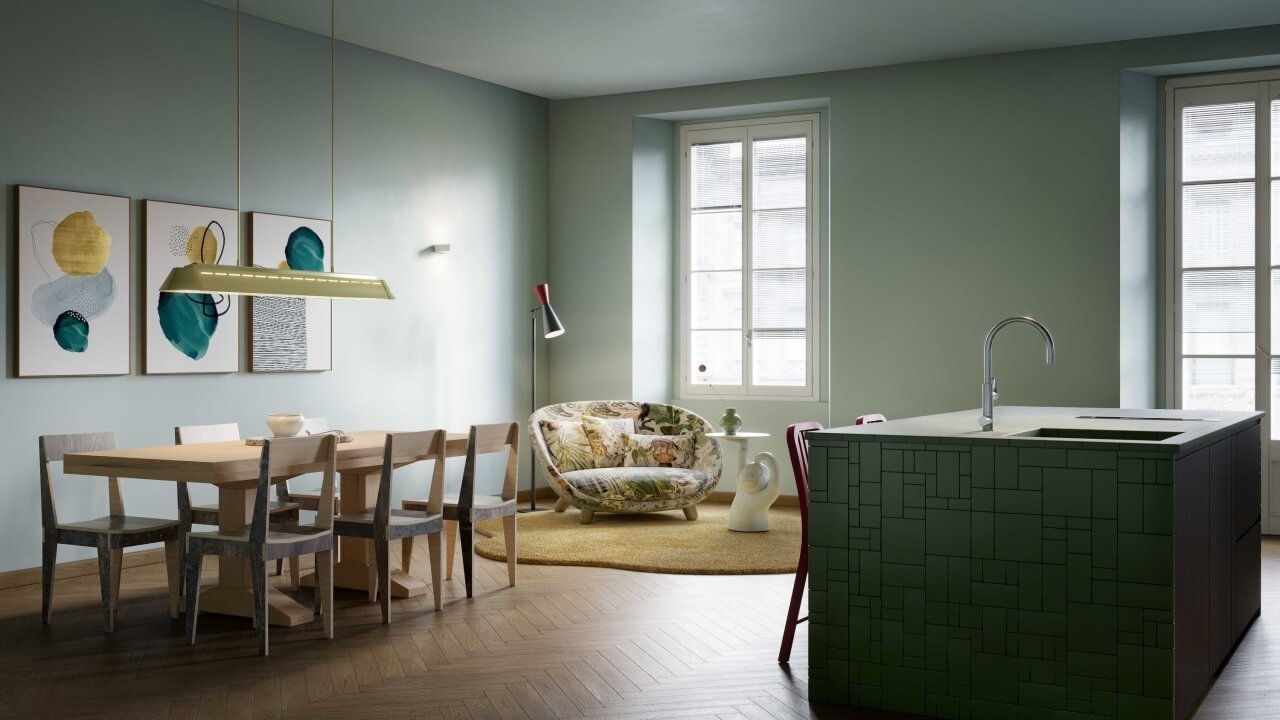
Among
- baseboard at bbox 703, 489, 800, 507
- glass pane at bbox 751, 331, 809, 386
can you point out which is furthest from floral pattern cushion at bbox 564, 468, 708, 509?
glass pane at bbox 751, 331, 809, 386

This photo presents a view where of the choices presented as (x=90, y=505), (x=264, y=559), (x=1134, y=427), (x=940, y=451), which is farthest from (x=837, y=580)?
(x=90, y=505)

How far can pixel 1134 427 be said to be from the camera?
167 inches

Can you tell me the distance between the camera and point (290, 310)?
672 centimetres

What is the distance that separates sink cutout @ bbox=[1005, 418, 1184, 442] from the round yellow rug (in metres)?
1.94

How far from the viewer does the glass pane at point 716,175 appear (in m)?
8.84

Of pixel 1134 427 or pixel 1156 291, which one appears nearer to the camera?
pixel 1134 427

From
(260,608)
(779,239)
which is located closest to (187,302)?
(260,608)

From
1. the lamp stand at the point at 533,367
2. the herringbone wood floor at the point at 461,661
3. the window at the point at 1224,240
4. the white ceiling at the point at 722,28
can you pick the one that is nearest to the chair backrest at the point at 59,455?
the herringbone wood floor at the point at 461,661

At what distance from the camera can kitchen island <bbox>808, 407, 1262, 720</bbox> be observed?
3207 millimetres

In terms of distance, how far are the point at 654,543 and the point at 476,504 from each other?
5.25 ft

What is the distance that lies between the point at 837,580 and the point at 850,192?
4.76m

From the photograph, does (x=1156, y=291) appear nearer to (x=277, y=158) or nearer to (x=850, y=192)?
(x=850, y=192)

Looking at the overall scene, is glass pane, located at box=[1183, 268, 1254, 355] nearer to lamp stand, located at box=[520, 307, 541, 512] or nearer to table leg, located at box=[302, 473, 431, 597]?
lamp stand, located at box=[520, 307, 541, 512]

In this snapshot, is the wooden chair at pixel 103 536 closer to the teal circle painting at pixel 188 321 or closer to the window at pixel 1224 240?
the teal circle painting at pixel 188 321
